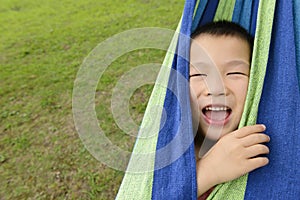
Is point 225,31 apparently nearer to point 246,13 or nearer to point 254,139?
point 246,13

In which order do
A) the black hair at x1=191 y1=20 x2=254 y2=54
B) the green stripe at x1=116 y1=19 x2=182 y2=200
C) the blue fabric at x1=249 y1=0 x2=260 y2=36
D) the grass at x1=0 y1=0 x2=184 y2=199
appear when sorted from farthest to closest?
the grass at x1=0 y1=0 x2=184 y2=199 → the blue fabric at x1=249 y1=0 x2=260 y2=36 → the black hair at x1=191 y1=20 x2=254 y2=54 → the green stripe at x1=116 y1=19 x2=182 y2=200

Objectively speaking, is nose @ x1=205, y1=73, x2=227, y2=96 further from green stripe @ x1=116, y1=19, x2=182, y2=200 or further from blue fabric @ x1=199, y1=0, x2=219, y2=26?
blue fabric @ x1=199, y1=0, x2=219, y2=26

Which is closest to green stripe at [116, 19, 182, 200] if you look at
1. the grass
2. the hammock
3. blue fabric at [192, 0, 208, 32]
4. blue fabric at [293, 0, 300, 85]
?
the hammock

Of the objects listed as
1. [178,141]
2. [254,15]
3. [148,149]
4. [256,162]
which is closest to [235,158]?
[256,162]

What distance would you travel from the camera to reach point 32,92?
2803 millimetres

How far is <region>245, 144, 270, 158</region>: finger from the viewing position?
2.92 feet

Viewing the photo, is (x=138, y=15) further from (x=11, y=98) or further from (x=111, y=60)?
(x=11, y=98)

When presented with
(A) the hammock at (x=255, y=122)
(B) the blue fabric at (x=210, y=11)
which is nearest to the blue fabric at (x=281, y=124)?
(A) the hammock at (x=255, y=122)

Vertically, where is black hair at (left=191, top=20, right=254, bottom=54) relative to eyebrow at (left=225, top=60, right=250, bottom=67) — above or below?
above

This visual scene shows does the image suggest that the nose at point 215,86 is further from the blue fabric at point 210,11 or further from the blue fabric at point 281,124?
the blue fabric at point 210,11

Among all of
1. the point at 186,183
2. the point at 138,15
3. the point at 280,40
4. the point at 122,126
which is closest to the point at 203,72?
the point at 280,40

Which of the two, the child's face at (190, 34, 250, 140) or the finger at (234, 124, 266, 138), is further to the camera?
the child's face at (190, 34, 250, 140)

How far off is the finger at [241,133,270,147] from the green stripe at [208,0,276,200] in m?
0.04

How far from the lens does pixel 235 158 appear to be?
2.93 ft
